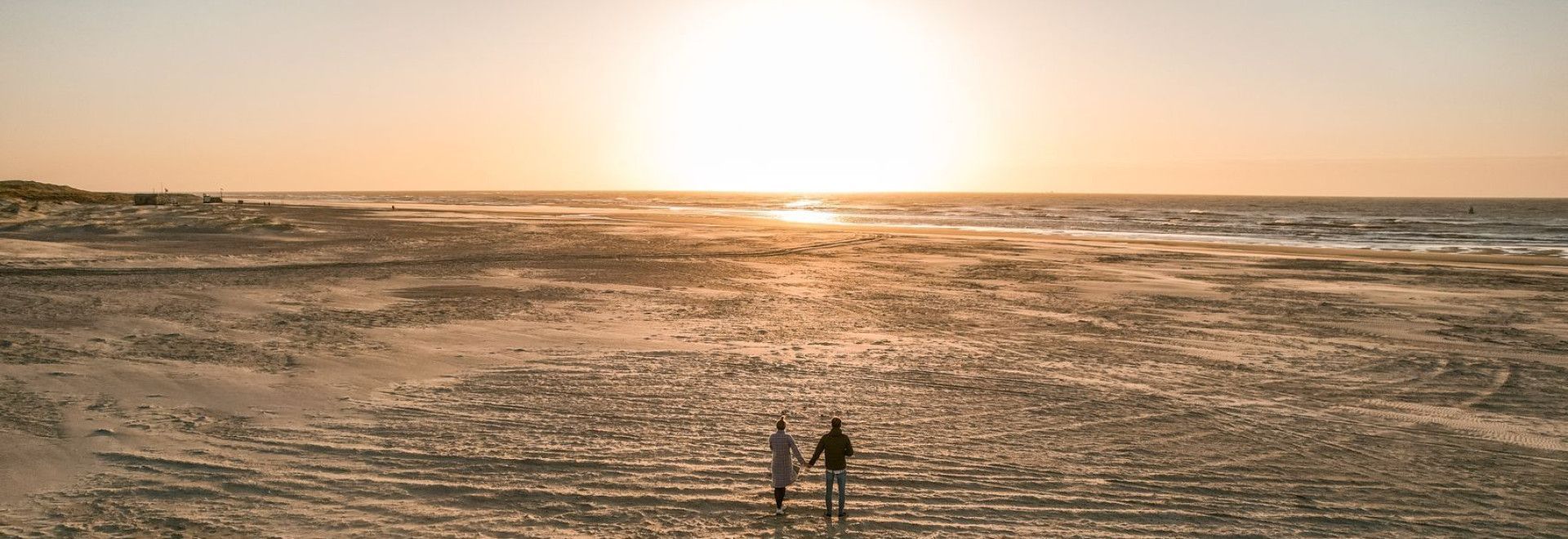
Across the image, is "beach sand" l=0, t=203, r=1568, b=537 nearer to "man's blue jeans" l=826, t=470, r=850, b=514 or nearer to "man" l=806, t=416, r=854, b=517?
"man's blue jeans" l=826, t=470, r=850, b=514

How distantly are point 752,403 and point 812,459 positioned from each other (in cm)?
506

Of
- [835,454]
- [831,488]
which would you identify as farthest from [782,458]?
[831,488]

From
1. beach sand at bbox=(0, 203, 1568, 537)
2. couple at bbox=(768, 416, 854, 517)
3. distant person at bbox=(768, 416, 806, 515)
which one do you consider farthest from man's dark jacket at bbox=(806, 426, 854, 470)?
beach sand at bbox=(0, 203, 1568, 537)

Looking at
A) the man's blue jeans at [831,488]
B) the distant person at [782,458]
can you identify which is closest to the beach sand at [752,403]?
the man's blue jeans at [831,488]

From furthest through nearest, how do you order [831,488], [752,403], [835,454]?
[752,403], [831,488], [835,454]

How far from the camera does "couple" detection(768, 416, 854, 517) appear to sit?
31.9ft

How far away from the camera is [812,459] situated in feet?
31.9

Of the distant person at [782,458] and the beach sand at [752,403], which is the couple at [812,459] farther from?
the beach sand at [752,403]

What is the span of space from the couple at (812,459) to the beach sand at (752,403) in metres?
0.32

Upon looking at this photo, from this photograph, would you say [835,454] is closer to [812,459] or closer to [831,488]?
[812,459]

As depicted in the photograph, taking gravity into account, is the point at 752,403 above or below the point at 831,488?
below

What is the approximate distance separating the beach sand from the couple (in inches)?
12.7

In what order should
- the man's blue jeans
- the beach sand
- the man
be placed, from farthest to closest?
the beach sand → the man's blue jeans → the man

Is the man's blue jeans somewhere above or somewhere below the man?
below
